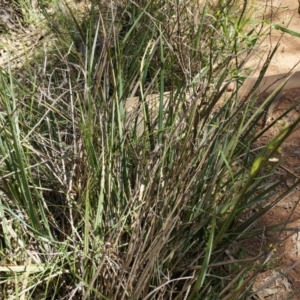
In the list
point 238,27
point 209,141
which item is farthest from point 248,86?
point 209,141

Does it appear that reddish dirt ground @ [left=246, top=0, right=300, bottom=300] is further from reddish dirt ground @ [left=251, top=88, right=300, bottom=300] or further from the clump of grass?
the clump of grass

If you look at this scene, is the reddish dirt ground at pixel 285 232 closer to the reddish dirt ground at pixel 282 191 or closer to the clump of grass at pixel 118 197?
the reddish dirt ground at pixel 282 191

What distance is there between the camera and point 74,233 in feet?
5.50

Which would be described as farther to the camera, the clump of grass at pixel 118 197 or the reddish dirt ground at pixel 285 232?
the reddish dirt ground at pixel 285 232

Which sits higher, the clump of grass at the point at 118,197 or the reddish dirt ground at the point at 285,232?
the clump of grass at the point at 118,197

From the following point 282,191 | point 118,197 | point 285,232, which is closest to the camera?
point 118,197

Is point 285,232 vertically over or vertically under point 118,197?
under

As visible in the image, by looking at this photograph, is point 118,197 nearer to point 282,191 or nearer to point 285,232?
point 285,232

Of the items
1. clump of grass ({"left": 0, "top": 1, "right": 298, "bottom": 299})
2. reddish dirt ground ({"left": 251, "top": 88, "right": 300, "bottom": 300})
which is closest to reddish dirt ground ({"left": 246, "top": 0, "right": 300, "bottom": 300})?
reddish dirt ground ({"left": 251, "top": 88, "right": 300, "bottom": 300})

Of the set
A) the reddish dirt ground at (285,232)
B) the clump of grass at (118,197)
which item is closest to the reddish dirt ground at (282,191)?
the reddish dirt ground at (285,232)

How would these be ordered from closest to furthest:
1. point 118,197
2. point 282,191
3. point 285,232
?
point 118,197 → point 285,232 → point 282,191

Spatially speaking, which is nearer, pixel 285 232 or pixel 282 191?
pixel 285 232

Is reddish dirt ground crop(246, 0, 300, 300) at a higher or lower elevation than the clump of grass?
lower

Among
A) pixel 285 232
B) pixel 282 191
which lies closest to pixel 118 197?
pixel 285 232
